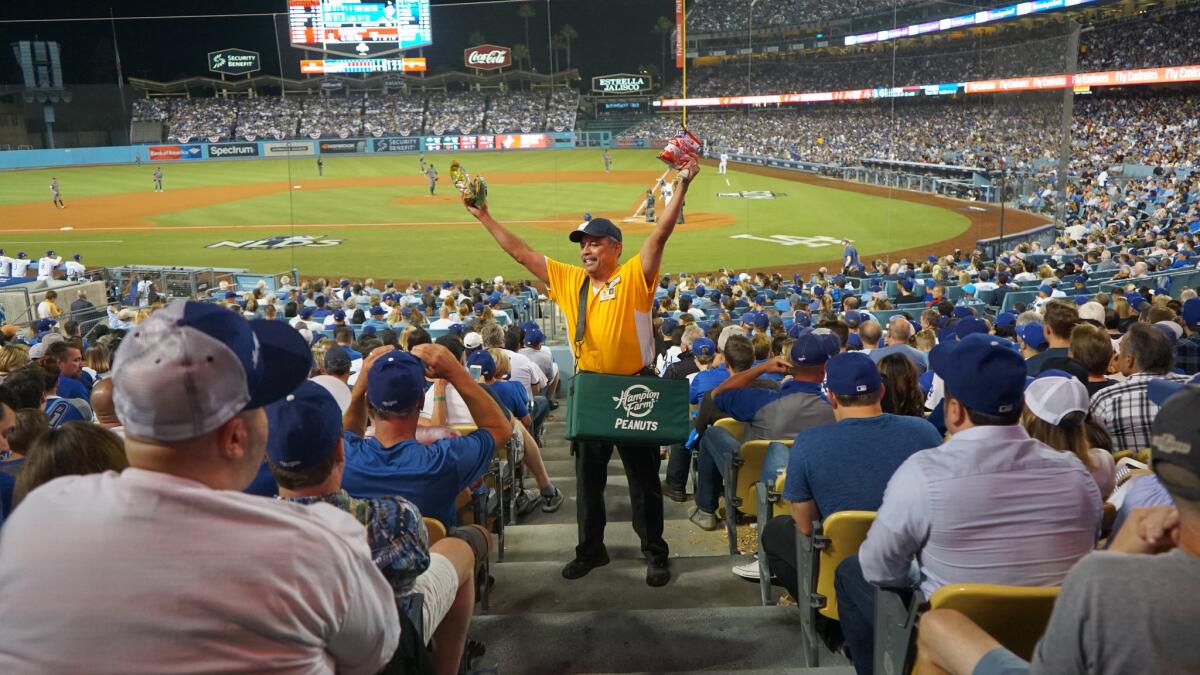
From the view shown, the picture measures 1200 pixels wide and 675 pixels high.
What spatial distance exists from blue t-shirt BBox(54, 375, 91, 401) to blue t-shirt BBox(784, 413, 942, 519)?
6176 mm

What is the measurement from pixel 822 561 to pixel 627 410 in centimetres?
140

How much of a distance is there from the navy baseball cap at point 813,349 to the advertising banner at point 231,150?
38.4 meters

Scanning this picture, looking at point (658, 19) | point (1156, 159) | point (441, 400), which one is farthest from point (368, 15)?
point (1156, 159)

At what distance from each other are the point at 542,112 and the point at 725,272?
8.60 meters

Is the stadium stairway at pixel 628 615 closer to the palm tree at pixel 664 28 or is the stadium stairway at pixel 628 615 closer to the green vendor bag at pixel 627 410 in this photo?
the green vendor bag at pixel 627 410

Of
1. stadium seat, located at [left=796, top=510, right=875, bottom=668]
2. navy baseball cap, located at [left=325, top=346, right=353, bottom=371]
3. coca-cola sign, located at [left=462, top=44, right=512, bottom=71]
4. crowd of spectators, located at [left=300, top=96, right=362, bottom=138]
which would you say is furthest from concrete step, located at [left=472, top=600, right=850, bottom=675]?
crowd of spectators, located at [left=300, top=96, right=362, bottom=138]

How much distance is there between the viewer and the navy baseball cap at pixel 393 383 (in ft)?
11.0

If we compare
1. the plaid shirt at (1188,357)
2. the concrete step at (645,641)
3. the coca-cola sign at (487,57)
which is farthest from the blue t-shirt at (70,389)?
the coca-cola sign at (487,57)

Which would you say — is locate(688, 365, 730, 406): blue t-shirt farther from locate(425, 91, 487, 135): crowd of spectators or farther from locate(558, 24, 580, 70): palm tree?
locate(425, 91, 487, 135): crowd of spectators

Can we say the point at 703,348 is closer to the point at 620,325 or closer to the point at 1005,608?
the point at 620,325

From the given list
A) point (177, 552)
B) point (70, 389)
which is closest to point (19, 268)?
point (70, 389)

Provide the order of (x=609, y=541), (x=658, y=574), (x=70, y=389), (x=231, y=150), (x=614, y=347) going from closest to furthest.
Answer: (x=658, y=574), (x=614, y=347), (x=609, y=541), (x=70, y=389), (x=231, y=150)

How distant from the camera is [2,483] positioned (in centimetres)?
344

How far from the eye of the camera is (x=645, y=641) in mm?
3623
